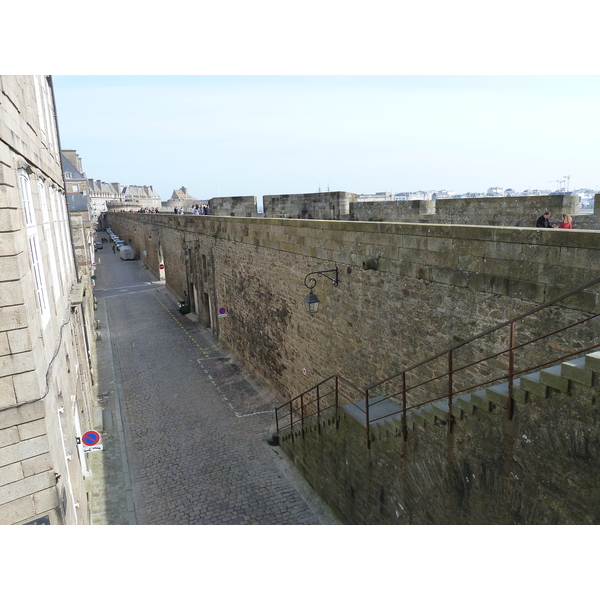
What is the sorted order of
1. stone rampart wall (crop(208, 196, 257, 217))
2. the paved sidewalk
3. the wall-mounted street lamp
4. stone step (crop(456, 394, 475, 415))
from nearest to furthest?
stone step (crop(456, 394, 475, 415)) → the paved sidewalk → the wall-mounted street lamp → stone rampart wall (crop(208, 196, 257, 217))

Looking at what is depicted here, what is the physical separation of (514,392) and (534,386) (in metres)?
0.26

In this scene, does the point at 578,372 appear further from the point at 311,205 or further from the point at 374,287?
the point at 311,205

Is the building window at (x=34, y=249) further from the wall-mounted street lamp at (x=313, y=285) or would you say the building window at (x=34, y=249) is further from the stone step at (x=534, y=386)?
the stone step at (x=534, y=386)

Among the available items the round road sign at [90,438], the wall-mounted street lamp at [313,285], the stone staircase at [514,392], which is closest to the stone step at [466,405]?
the stone staircase at [514,392]

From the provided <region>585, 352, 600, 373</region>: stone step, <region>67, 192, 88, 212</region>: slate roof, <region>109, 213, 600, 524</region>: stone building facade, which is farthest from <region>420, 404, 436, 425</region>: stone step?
<region>67, 192, 88, 212</region>: slate roof

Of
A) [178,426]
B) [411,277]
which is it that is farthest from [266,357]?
[411,277]

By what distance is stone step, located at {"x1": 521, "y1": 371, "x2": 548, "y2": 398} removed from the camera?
4.38 m

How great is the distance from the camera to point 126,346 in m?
19.6

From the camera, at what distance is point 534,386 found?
4461mm

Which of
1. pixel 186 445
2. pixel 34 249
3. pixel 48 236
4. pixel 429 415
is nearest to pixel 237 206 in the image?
pixel 186 445

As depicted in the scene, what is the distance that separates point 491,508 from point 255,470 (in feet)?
20.9

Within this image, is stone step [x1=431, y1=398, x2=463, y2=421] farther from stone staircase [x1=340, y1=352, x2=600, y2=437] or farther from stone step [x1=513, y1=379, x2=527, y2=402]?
stone step [x1=513, y1=379, x2=527, y2=402]

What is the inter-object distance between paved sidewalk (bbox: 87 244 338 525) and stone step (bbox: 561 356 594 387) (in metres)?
6.24

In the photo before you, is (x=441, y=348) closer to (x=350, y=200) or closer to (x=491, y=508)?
(x=491, y=508)
